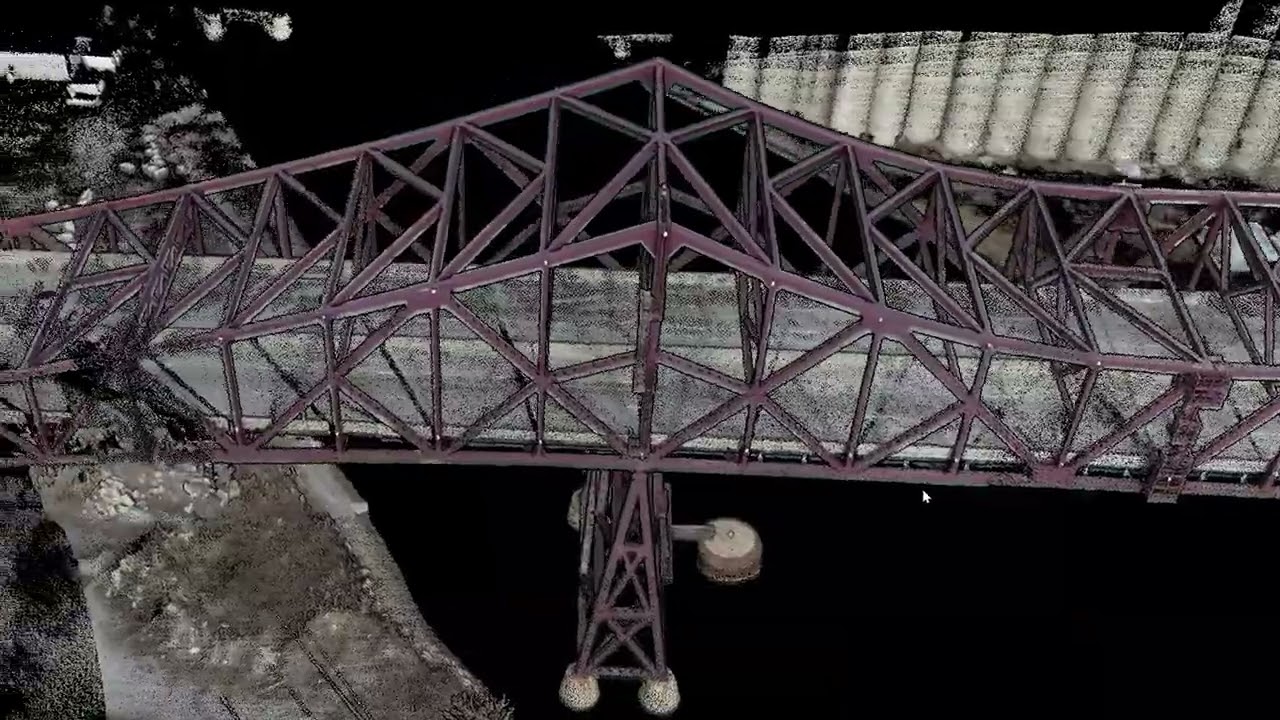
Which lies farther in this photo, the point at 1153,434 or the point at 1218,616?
the point at 1218,616

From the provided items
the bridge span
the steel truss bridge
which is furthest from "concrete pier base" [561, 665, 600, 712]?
the bridge span

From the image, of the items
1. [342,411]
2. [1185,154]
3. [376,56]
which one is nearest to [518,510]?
[342,411]

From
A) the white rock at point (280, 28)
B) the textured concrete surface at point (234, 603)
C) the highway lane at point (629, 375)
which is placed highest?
the white rock at point (280, 28)

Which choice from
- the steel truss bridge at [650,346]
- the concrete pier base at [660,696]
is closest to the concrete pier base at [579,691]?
the steel truss bridge at [650,346]

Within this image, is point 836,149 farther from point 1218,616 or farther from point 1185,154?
point 1185,154

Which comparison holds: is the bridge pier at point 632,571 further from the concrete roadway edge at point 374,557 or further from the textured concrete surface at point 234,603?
the textured concrete surface at point 234,603

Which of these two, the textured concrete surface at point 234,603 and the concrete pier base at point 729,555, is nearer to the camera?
the textured concrete surface at point 234,603
